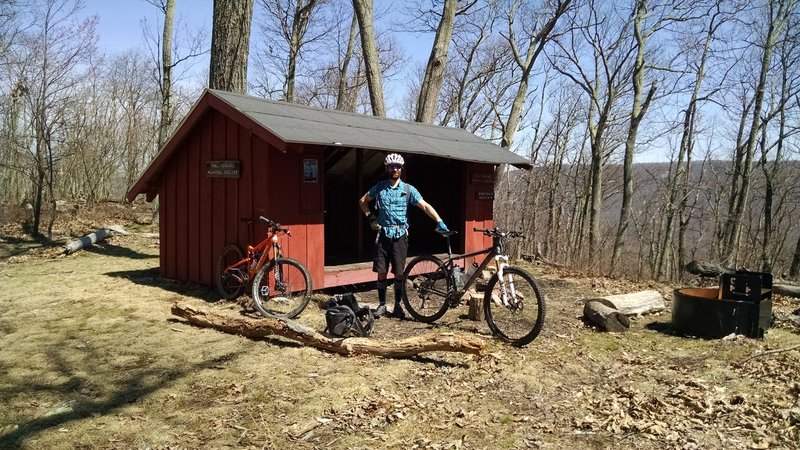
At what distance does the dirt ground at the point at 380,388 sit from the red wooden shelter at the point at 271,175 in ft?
4.17

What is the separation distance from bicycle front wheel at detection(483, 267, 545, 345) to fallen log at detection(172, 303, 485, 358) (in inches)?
33.2

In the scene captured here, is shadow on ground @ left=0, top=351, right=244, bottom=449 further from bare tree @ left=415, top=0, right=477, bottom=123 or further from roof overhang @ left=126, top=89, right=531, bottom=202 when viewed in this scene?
bare tree @ left=415, top=0, right=477, bottom=123

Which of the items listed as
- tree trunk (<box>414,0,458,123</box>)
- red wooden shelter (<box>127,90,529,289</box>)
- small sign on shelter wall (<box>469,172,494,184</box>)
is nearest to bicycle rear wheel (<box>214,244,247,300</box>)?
red wooden shelter (<box>127,90,529,289</box>)

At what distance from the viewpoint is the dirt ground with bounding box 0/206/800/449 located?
369 centimetres

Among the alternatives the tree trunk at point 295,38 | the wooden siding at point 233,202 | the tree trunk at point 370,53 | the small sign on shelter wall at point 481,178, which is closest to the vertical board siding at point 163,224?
the wooden siding at point 233,202

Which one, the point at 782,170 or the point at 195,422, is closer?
the point at 195,422

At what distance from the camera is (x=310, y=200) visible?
25.1ft

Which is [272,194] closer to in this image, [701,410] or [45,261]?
[701,410]

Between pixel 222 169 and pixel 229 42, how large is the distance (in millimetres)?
3249

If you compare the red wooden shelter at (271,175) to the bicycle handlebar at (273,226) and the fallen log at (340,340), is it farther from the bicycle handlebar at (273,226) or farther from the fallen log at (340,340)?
the fallen log at (340,340)

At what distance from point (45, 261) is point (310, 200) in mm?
6500

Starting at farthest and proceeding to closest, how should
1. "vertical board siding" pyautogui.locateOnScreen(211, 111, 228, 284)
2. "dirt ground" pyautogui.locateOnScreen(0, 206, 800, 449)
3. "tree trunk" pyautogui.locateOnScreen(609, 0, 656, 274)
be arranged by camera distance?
1. "tree trunk" pyautogui.locateOnScreen(609, 0, 656, 274)
2. "vertical board siding" pyautogui.locateOnScreen(211, 111, 228, 284)
3. "dirt ground" pyautogui.locateOnScreen(0, 206, 800, 449)

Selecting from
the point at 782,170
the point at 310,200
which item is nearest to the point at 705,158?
the point at 782,170

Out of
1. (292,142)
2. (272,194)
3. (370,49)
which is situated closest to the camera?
(292,142)
